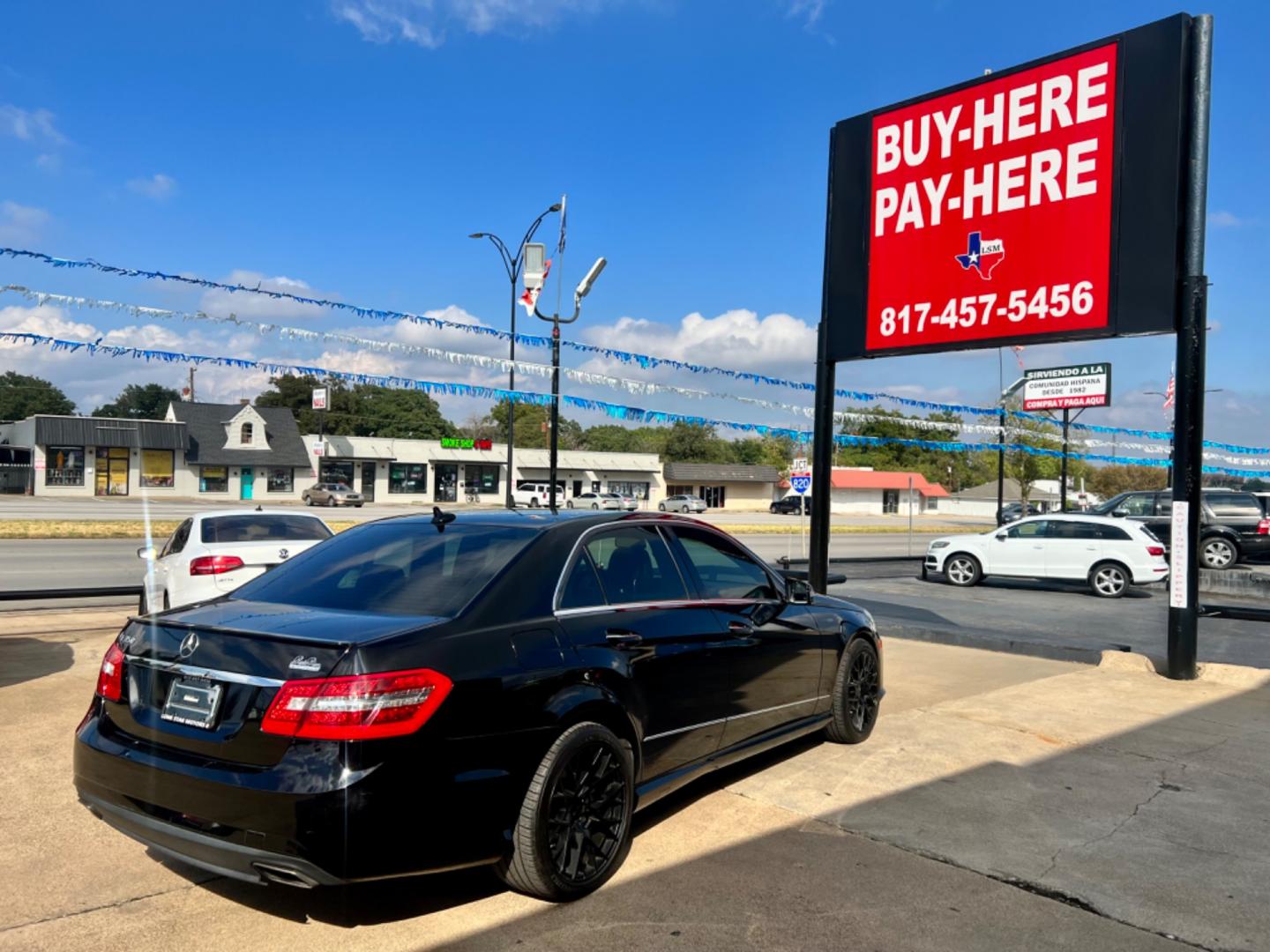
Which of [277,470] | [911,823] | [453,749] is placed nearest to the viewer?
[453,749]

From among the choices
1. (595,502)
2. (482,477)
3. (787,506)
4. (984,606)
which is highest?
(482,477)

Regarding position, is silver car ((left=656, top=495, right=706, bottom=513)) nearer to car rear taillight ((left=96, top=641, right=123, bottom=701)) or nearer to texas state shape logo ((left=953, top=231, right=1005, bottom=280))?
texas state shape logo ((left=953, top=231, right=1005, bottom=280))

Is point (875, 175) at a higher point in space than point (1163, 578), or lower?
higher

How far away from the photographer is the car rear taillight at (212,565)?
977 cm

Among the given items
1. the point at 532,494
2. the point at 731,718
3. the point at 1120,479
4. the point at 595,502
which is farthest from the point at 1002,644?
the point at 1120,479

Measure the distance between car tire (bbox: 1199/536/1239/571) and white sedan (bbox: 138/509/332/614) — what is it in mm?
18801

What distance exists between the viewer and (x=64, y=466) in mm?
57188

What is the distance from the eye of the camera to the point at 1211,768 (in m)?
6.14

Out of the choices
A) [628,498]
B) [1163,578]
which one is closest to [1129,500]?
[1163,578]

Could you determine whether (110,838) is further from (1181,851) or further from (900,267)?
(900,267)

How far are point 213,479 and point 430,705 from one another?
6383cm

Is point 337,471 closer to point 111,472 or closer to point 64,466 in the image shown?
point 111,472

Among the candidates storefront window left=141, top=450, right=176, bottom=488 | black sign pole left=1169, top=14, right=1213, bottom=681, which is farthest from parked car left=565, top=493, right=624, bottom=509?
black sign pole left=1169, top=14, right=1213, bottom=681

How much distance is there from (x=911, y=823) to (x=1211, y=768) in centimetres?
246
